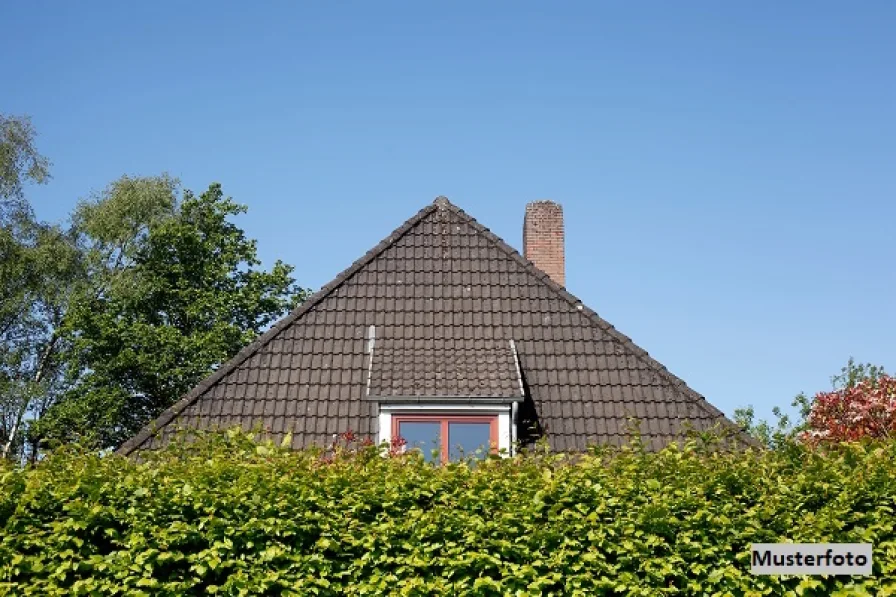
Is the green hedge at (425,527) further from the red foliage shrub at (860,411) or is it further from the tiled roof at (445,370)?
the red foliage shrub at (860,411)

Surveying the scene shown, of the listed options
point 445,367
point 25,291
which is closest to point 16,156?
point 25,291

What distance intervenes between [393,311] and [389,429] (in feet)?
8.19

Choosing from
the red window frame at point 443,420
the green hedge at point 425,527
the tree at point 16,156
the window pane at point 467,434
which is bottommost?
the green hedge at point 425,527

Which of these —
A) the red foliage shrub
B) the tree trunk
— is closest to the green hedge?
the red foliage shrub

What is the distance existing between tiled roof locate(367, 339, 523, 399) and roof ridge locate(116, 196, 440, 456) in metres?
1.49

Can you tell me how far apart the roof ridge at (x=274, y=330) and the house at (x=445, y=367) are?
0.02 m

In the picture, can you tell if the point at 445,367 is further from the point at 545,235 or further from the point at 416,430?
the point at 545,235

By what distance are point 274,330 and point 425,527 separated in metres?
7.95

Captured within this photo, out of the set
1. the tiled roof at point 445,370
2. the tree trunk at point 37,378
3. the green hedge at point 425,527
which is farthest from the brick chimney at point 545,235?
the tree trunk at point 37,378

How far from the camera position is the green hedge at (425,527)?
9320 mm

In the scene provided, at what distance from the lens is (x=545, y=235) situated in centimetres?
2014

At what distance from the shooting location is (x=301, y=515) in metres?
9.39

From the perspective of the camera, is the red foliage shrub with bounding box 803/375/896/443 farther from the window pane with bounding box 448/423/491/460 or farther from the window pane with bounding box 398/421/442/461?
the window pane with bounding box 398/421/442/461

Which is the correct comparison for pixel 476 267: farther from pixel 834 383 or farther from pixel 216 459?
pixel 834 383
